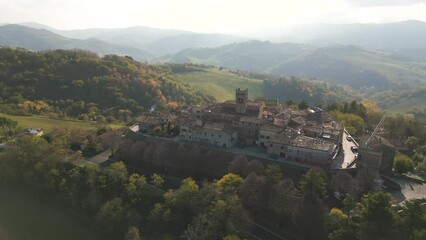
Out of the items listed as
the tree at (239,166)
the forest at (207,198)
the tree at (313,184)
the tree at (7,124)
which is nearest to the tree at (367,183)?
the forest at (207,198)

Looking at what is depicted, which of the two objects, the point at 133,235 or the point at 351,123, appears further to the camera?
the point at 351,123

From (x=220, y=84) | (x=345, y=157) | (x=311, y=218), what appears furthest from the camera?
(x=220, y=84)

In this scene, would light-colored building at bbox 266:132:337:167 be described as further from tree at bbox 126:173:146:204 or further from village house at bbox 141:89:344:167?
tree at bbox 126:173:146:204

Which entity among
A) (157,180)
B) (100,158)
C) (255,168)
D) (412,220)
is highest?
(412,220)

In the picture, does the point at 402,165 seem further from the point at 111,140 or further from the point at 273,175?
the point at 111,140

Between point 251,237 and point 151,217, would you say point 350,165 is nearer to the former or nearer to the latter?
point 251,237

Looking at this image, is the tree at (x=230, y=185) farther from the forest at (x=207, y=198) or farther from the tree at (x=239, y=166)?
the tree at (x=239, y=166)

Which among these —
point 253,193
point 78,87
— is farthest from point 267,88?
point 253,193

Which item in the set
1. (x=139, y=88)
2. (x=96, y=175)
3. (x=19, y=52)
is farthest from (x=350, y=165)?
(x=19, y=52)

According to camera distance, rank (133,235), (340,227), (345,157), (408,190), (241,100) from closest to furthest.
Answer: (340,227), (133,235), (408,190), (345,157), (241,100)

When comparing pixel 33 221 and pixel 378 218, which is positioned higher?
pixel 378 218
